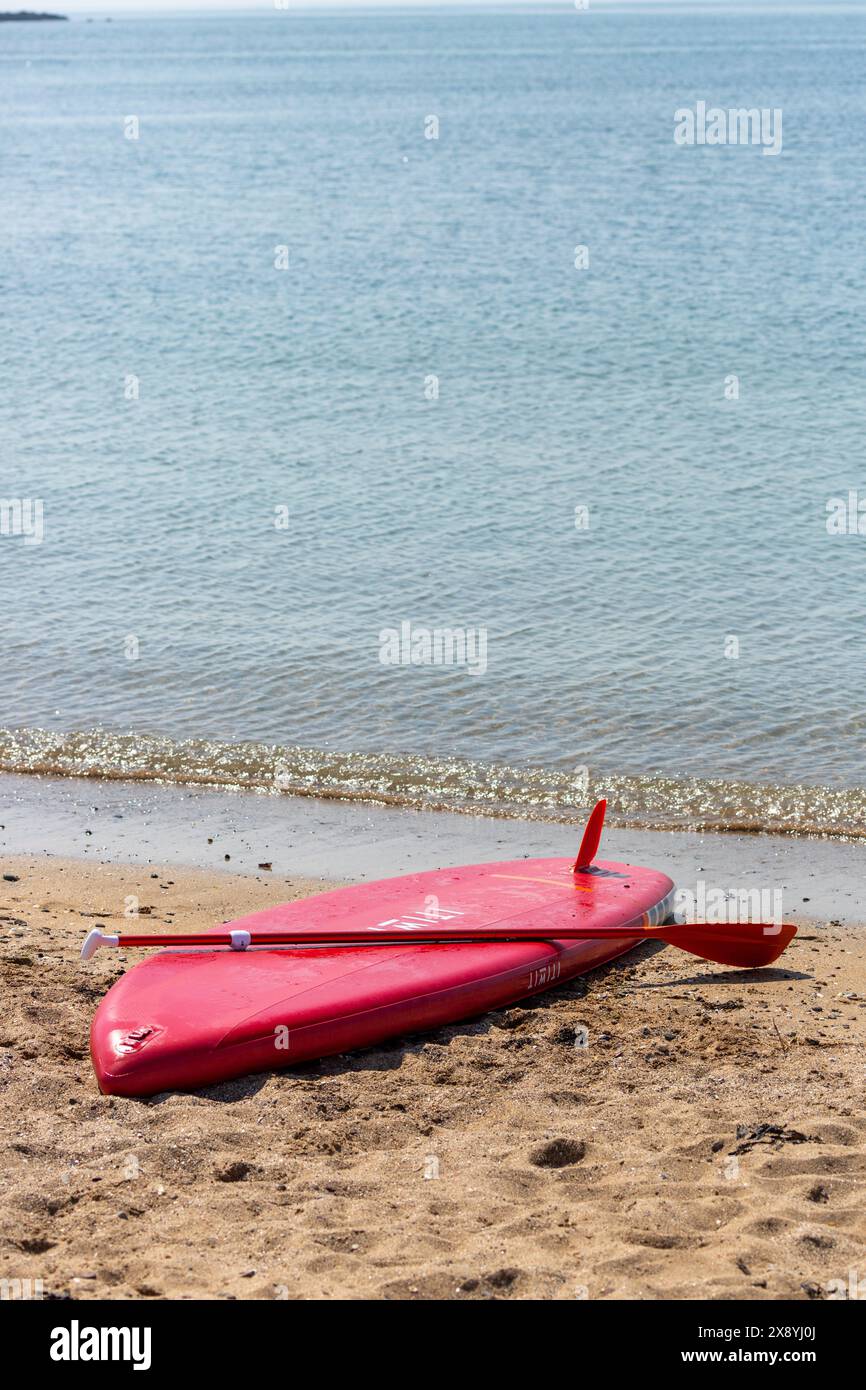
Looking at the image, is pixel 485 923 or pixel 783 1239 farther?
pixel 485 923

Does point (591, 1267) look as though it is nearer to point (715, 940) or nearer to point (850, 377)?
point (715, 940)

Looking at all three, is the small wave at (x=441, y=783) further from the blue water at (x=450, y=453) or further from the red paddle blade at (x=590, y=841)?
the red paddle blade at (x=590, y=841)

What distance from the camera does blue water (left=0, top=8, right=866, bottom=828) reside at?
421 inches

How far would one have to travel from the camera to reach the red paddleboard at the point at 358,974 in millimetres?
5531

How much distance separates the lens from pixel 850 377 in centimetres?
1955

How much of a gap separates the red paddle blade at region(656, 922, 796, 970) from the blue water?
2789 millimetres

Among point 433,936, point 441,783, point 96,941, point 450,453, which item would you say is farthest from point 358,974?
point 450,453

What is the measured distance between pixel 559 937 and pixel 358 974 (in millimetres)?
991

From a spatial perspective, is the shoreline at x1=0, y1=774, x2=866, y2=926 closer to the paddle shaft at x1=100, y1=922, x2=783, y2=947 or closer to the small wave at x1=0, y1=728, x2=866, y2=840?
the small wave at x1=0, y1=728, x2=866, y2=840

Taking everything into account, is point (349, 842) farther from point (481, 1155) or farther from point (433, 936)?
point (481, 1155)

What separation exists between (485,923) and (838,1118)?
2.06 m

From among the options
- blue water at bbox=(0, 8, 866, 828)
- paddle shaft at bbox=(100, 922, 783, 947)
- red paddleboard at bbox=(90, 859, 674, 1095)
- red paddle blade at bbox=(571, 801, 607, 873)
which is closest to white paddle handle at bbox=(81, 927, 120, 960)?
paddle shaft at bbox=(100, 922, 783, 947)

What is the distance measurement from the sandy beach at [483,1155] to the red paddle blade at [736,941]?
0.10 meters
